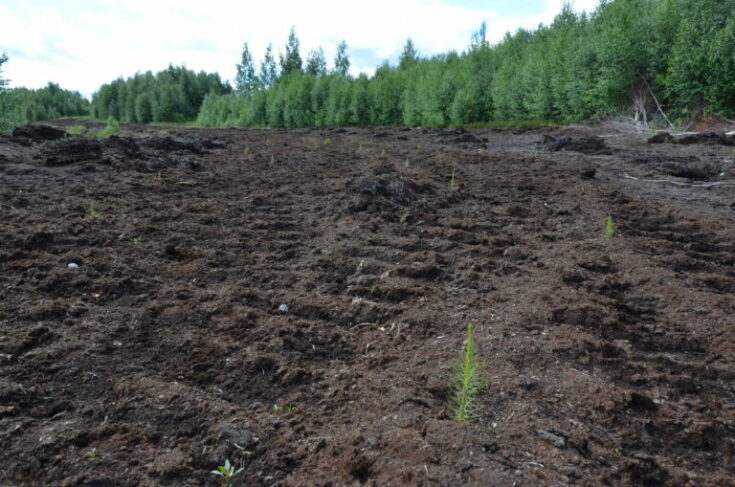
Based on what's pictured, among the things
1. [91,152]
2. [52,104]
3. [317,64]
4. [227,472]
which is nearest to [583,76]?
[91,152]

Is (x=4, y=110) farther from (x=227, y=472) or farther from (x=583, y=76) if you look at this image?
(x=583, y=76)

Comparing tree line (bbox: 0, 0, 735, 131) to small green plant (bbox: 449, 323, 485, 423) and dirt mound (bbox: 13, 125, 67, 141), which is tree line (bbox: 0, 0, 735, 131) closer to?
dirt mound (bbox: 13, 125, 67, 141)

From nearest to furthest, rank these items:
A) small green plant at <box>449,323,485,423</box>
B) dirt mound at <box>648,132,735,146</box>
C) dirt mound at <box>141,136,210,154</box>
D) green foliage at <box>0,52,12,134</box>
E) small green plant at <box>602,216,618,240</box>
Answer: small green plant at <box>449,323,485,423</box>, small green plant at <box>602,216,618,240</box>, dirt mound at <box>141,136,210,154</box>, dirt mound at <box>648,132,735,146</box>, green foliage at <box>0,52,12,134</box>

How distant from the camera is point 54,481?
5.53ft

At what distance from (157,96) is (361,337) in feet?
225

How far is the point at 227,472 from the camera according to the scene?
173cm

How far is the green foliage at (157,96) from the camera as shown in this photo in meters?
62.7

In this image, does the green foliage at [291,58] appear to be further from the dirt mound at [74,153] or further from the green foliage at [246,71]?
the dirt mound at [74,153]

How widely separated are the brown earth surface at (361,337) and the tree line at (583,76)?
439 inches

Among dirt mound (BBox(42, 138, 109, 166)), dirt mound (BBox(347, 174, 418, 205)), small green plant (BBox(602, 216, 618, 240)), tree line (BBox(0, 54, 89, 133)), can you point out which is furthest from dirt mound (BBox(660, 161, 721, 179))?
tree line (BBox(0, 54, 89, 133))

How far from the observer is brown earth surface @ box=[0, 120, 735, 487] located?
1.78 meters

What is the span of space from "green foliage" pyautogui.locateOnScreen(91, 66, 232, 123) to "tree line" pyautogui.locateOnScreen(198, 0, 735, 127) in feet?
115

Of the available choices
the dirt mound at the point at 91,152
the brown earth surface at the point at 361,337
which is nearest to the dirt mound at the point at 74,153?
the dirt mound at the point at 91,152

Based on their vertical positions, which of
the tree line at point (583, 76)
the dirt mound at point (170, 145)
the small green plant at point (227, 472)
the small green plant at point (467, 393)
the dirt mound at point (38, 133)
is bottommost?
the small green plant at point (227, 472)
